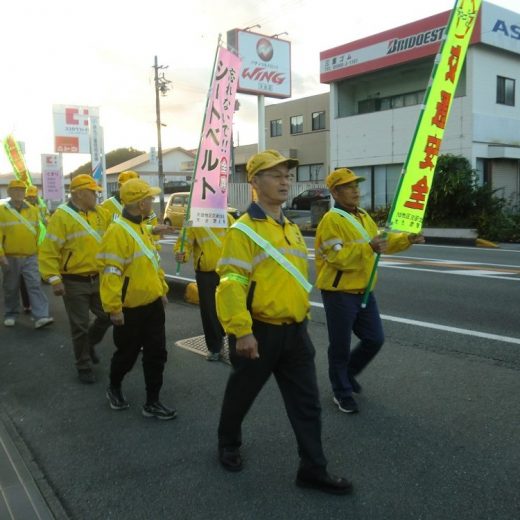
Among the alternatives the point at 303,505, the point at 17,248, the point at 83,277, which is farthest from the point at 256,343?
the point at 17,248

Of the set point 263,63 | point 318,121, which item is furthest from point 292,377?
point 318,121

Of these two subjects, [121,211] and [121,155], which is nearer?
[121,211]

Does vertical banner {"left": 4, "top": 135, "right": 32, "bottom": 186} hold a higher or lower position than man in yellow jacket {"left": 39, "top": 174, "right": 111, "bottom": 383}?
higher

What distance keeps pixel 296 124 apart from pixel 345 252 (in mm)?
38457

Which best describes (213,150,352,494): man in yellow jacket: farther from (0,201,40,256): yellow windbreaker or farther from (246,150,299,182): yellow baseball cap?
(0,201,40,256): yellow windbreaker

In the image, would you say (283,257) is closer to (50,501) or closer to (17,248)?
(50,501)

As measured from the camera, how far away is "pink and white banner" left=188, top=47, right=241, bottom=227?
5.05 metres

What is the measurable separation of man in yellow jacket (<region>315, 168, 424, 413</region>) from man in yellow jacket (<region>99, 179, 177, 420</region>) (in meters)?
1.27

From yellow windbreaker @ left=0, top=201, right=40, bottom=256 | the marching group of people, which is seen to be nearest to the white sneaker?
yellow windbreaker @ left=0, top=201, right=40, bottom=256

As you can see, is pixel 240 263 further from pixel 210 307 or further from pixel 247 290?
pixel 210 307

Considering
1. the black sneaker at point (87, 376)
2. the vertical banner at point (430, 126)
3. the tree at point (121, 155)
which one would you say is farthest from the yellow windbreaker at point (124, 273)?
the tree at point (121, 155)

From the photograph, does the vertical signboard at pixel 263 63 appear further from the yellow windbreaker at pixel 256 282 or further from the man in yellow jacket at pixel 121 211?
the yellow windbreaker at pixel 256 282

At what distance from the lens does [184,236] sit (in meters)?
5.61

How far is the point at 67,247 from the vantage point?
5.12m
